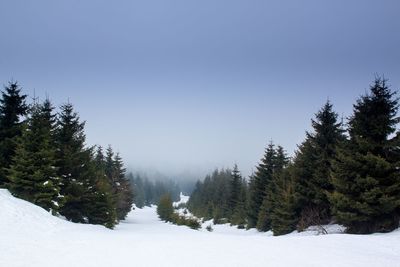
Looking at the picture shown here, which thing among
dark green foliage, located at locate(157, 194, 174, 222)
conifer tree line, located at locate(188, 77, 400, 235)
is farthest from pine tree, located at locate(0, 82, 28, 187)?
dark green foliage, located at locate(157, 194, 174, 222)

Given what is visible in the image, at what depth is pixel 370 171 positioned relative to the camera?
66.7 feet

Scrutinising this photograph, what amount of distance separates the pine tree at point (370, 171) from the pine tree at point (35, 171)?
1912 centimetres

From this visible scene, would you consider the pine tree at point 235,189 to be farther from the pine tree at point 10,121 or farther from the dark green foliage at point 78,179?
the pine tree at point 10,121

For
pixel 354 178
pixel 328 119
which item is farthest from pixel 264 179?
pixel 354 178

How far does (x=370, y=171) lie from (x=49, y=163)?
21.4 metres

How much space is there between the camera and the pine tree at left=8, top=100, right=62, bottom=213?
75.6 ft

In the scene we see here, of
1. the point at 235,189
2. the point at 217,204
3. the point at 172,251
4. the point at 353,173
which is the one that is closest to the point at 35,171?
the point at 172,251

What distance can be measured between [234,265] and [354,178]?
525 inches

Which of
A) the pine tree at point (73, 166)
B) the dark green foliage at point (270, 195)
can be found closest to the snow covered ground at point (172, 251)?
the pine tree at point (73, 166)

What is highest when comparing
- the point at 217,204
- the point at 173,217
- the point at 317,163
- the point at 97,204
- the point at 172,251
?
the point at 317,163

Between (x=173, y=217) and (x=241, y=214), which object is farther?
(x=173, y=217)

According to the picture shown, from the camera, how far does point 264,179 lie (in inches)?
1815

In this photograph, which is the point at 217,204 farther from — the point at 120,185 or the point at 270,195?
the point at 270,195

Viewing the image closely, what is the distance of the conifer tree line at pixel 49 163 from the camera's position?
919 inches
